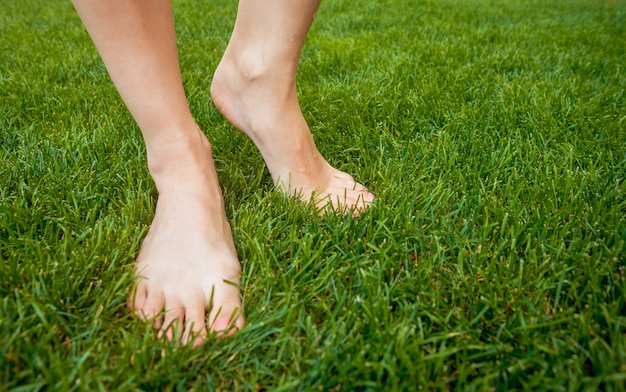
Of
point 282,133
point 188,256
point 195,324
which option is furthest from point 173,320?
point 282,133

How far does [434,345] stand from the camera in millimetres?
750

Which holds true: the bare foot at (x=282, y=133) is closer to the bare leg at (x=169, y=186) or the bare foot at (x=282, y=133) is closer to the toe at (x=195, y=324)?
the bare leg at (x=169, y=186)

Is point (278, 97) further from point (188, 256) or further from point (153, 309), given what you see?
point (153, 309)

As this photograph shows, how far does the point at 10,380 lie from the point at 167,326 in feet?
0.75

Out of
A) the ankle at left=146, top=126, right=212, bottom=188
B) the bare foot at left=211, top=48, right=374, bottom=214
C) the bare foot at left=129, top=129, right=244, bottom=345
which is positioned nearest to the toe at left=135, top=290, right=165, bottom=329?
the bare foot at left=129, top=129, right=244, bottom=345

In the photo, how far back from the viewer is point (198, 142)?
43.1 inches

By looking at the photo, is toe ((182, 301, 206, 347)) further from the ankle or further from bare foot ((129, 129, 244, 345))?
the ankle

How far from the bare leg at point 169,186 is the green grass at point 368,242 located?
1.8 inches

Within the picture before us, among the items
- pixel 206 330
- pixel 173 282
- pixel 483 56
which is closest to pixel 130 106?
pixel 173 282

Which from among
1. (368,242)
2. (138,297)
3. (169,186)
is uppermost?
(169,186)

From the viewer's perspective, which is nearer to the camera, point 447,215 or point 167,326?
point 167,326

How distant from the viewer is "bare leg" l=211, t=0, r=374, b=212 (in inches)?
41.8

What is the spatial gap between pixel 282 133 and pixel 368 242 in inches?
13.8

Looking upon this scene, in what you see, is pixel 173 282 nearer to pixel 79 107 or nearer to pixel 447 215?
pixel 447 215
